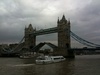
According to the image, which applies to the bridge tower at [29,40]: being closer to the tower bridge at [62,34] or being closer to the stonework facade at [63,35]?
the tower bridge at [62,34]

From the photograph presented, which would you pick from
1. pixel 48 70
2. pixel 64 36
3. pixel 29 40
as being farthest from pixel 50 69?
pixel 29 40

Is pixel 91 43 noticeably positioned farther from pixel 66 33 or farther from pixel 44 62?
pixel 44 62

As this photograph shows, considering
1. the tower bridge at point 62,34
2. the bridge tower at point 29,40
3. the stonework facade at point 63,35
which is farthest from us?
the bridge tower at point 29,40

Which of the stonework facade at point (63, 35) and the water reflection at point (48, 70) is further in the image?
the stonework facade at point (63, 35)

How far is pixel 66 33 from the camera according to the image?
10794 centimetres

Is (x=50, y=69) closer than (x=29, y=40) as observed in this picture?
Yes

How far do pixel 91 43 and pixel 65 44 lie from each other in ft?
44.1

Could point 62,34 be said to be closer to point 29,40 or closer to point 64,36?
point 64,36

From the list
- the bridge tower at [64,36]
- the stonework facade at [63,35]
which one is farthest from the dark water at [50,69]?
the stonework facade at [63,35]

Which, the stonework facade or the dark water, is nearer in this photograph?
the dark water

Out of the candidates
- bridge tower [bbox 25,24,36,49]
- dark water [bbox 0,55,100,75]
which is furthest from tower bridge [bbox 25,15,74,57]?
dark water [bbox 0,55,100,75]

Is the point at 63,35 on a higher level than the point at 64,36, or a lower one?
higher

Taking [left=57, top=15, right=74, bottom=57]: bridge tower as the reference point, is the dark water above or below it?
below

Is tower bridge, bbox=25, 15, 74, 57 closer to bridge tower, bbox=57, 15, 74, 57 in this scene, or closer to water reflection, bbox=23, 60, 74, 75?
bridge tower, bbox=57, 15, 74, 57
